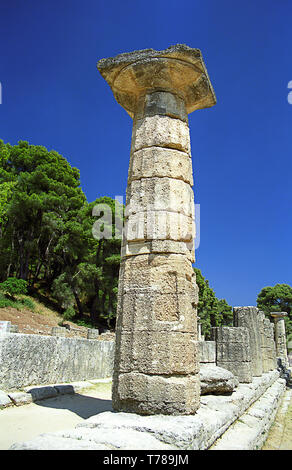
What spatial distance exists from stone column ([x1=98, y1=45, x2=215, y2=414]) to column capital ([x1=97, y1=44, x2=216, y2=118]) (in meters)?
0.01

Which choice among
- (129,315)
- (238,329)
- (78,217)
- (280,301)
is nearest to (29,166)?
(78,217)

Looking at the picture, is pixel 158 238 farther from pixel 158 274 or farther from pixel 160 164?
pixel 160 164

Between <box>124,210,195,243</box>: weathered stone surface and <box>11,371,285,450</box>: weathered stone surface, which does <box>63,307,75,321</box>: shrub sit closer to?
<box>124,210,195,243</box>: weathered stone surface

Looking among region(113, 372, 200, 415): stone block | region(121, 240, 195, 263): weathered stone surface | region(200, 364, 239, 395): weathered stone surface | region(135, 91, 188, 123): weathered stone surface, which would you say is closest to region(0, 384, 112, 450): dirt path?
region(113, 372, 200, 415): stone block

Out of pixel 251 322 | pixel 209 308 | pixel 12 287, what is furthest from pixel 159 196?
pixel 209 308

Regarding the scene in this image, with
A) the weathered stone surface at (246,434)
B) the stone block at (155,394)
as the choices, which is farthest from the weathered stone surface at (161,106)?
the weathered stone surface at (246,434)

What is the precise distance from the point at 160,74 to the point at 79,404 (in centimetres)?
570

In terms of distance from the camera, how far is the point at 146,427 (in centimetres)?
310

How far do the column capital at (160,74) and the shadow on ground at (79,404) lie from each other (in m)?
4.94

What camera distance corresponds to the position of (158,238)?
4438 mm

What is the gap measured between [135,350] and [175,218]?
1.78 meters

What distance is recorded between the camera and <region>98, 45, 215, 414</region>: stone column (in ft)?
12.7

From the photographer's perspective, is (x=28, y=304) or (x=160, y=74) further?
(x=28, y=304)
